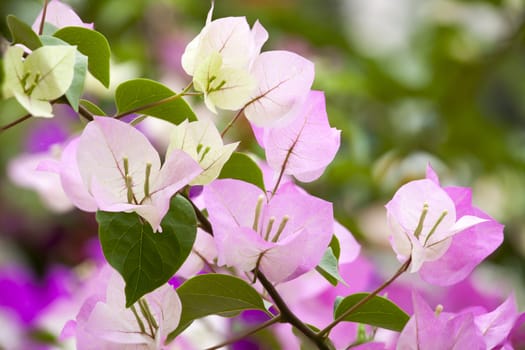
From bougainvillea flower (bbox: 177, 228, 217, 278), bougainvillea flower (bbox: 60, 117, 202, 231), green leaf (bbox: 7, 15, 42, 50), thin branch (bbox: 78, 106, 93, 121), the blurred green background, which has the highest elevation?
green leaf (bbox: 7, 15, 42, 50)

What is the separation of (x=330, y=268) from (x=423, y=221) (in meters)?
0.03

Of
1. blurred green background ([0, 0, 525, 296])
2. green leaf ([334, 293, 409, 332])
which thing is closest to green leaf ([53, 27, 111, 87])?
green leaf ([334, 293, 409, 332])

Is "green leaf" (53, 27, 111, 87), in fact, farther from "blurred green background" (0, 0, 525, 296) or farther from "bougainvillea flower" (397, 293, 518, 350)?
"blurred green background" (0, 0, 525, 296)

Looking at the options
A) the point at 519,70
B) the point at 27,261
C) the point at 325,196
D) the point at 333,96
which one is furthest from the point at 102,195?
the point at 519,70

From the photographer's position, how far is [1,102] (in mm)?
256

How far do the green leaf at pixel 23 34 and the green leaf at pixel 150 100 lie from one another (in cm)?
3

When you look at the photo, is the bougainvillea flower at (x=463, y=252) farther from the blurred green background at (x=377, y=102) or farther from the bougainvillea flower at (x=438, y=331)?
the blurred green background at (x=377, y=102)

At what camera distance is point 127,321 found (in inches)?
10.1

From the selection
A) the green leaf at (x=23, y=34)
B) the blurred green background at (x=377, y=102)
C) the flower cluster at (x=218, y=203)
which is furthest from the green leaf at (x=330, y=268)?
the blurred green background at (x=377, y=102)

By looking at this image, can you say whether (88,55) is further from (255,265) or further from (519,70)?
(519,70)

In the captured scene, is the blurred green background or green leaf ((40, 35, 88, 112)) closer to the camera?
green leaf ((40, 35, 88, 112))

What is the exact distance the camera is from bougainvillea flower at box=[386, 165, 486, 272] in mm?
256

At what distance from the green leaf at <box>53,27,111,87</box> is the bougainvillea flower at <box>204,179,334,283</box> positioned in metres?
0.05

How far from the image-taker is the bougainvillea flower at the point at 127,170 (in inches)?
9.1
